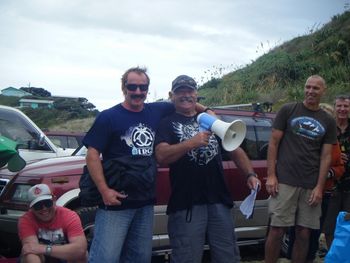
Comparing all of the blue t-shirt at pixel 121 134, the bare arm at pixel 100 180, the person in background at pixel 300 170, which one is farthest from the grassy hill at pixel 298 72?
the bare arm at pixel 100 180

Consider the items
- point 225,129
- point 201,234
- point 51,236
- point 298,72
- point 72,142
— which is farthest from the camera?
point 298,72

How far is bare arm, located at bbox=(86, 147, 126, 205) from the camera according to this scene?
3.14m

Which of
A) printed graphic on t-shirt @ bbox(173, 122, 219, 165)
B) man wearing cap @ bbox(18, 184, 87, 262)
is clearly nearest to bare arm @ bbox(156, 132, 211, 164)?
printed graphic on t-shirt @ bbox(173, 122, 219, 165)

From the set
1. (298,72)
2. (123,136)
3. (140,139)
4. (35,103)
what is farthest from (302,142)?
(35,103)

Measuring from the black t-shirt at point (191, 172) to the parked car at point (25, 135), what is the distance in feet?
11.3

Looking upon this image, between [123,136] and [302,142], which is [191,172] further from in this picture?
[302,142]

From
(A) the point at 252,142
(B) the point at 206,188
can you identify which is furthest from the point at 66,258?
(A) the point at 252,142

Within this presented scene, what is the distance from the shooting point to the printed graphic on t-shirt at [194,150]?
3535 mm

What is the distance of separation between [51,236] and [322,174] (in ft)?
7.93

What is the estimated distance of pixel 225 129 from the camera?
3289 millimetres

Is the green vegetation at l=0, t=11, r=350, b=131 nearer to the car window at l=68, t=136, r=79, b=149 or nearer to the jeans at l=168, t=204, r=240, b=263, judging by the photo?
the car window at l=68, t=136, r=79, b=149

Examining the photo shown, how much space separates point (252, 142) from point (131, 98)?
236cm

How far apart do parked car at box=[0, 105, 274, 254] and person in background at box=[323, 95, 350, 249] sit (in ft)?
2.55

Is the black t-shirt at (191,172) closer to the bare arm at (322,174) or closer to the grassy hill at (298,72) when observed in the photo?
the bare arm at (322,174)
